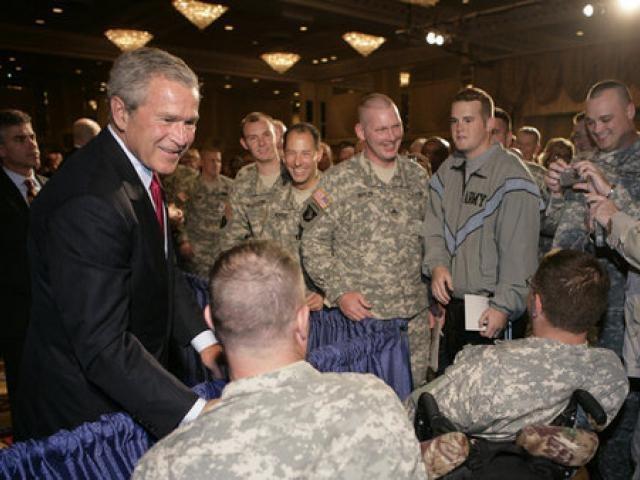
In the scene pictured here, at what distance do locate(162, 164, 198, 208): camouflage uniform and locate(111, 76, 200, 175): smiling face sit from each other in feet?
14.6

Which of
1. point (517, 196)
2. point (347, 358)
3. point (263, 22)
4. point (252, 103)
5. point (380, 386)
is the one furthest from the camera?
point (252, 103)

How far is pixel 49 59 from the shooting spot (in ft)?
39.2

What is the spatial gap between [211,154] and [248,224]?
1979mm

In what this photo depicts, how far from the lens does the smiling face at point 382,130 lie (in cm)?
273

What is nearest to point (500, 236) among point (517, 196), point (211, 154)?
point (517, 196)

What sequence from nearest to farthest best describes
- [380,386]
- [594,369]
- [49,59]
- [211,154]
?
1. [380,386]
2. [594,369]
3. [211,154]
4. [49,59]

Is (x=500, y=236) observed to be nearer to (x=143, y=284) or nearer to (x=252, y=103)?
(x=143, y=284)

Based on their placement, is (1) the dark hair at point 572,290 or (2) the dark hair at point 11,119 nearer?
(1) the dark hair at point 572,290

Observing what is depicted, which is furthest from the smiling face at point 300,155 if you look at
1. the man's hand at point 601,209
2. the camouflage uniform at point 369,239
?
the man's hand at point 601,209

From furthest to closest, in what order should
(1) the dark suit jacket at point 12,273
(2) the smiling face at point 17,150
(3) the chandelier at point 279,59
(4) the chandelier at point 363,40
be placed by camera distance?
(3) the chandelier at point 279,59 < (4) the chandelier at point 363,40 < (2) the smiling face at point 17,150 < (1) the dark suit jacket at point 12,273

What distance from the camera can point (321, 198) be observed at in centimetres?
282

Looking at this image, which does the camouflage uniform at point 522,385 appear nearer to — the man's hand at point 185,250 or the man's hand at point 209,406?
the man's hand at point 209,406

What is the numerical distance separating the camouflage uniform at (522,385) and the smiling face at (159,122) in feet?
3.21

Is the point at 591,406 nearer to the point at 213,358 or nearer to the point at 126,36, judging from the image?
the point at 213,358
